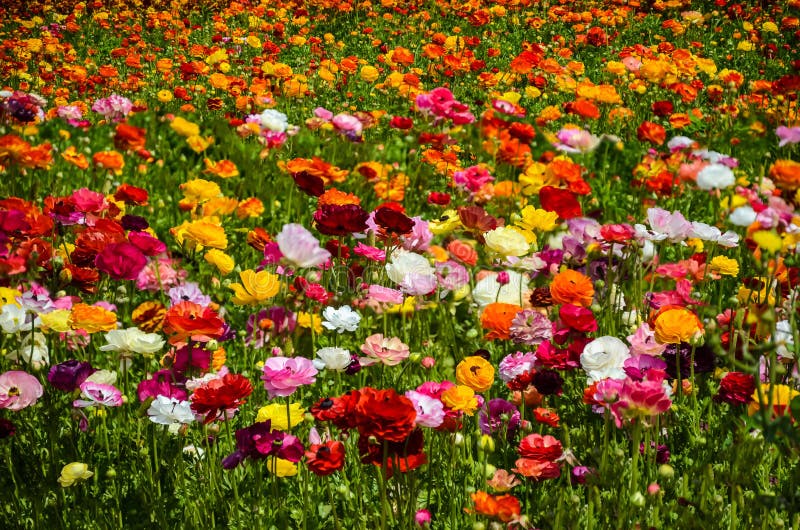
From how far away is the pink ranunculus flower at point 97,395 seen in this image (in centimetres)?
164

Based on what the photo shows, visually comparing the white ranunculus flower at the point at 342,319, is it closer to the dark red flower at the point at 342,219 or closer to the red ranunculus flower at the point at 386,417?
the dark red flower at the point at 342,219

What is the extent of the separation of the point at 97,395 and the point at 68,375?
11 centimetres

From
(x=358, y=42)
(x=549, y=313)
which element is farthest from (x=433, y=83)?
(x=549, y=313)

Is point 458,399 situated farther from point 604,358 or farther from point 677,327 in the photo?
point 677,327

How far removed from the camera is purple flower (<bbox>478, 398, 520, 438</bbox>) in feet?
6.14

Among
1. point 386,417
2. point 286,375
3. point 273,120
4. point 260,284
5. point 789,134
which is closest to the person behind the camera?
point 386,417

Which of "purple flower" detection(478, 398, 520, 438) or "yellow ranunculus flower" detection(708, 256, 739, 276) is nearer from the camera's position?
"purple flower" detection(478, 398, 520, 438)

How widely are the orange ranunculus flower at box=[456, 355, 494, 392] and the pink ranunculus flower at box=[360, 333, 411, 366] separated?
13cm

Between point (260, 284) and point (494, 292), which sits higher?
point (260, 284)

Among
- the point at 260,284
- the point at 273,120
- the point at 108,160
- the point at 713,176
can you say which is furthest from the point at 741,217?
the point at 273,120

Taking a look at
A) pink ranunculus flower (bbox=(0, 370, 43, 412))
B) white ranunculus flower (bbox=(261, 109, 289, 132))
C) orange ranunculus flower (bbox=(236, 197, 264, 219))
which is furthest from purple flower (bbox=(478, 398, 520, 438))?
white ranunculus flower (bbox=(261, 109, 289, 132))

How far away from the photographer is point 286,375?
1.58 metres

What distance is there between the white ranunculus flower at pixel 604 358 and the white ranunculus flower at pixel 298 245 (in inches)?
26.0

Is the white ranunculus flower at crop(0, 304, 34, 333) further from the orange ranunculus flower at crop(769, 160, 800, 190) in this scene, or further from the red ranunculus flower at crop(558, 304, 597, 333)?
the orange ranunculus flower at crop(769, 160, 800, 190)
